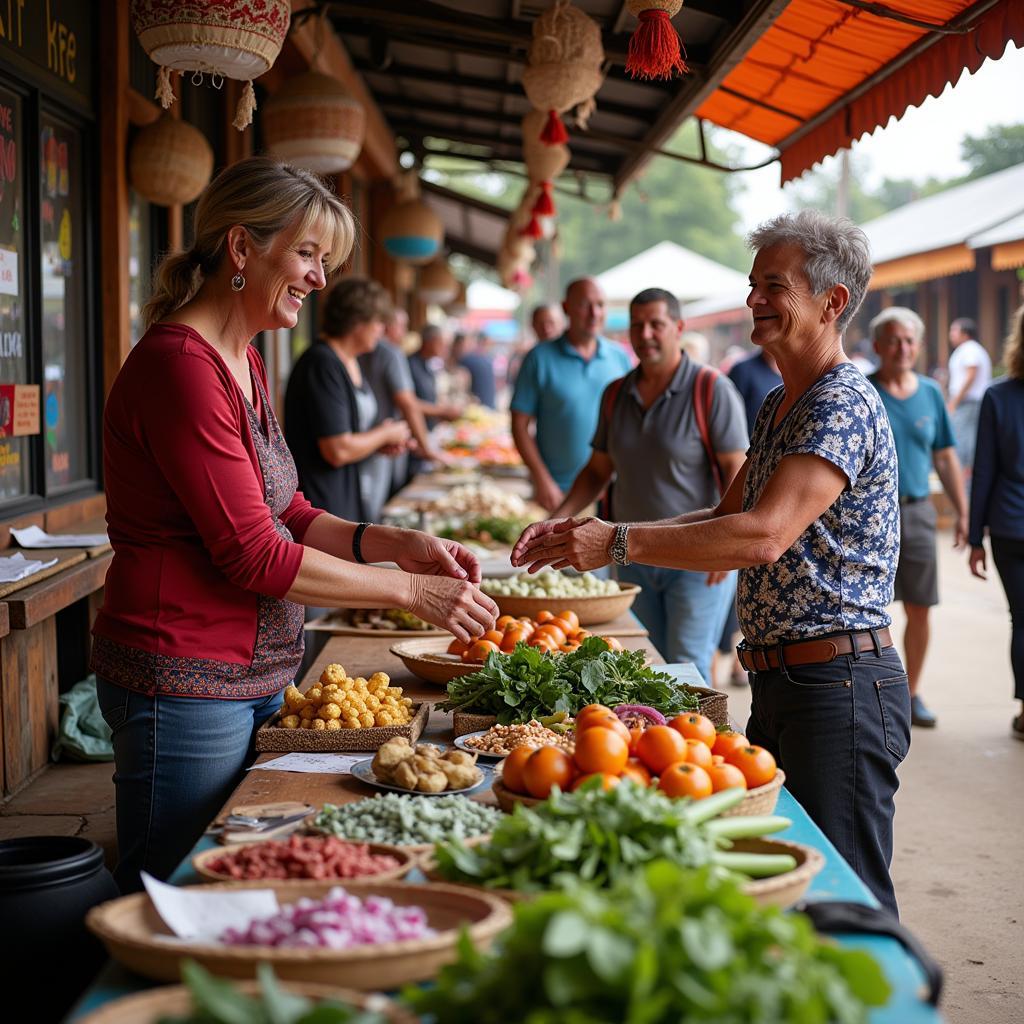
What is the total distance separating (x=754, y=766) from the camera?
2.25 meters

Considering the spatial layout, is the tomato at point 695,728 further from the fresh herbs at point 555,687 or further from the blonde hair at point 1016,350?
the blonde hair at point 1016,350

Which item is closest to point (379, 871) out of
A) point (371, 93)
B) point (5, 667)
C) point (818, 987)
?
point (818, 987)

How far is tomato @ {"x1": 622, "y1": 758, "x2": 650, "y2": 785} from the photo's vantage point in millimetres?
2096

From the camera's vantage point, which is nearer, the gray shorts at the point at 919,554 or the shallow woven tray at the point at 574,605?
the shallow woven tray at the point at 574,605

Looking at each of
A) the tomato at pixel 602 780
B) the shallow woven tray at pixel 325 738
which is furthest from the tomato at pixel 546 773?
the shallow woven tray at pixel 325 738

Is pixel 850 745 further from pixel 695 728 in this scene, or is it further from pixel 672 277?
pixel 672 277

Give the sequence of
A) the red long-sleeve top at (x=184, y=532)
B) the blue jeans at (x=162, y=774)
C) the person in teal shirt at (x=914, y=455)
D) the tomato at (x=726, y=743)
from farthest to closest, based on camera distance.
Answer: the person in teal shirt at (x=914, y=455) → the blue jeans at (x=162, y=774) → the red long-sleeve top at (x=184, y=532) → the tomato at (x=726, y=743)

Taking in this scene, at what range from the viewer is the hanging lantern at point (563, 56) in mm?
5000

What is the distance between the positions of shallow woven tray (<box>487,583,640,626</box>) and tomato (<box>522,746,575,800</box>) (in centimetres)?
194

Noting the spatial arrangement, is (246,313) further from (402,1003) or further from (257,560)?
(402,1003)

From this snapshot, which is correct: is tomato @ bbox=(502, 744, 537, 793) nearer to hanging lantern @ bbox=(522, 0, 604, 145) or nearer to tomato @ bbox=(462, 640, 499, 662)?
tomato @ bbox=(462, 640, 499, 662)

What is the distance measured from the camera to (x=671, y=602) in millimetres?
5172

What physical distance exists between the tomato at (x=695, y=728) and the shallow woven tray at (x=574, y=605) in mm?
1746

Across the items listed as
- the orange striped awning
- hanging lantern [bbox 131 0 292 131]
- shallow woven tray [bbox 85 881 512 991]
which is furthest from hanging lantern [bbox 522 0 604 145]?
shallow woven tray [bbox 85 881 512 991]
